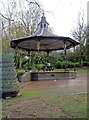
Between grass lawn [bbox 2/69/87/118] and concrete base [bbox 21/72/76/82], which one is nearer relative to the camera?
grass lawn [bbox 2/69/87/118]

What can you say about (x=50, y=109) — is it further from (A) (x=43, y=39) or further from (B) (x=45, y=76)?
(A) (x=43, y=39)

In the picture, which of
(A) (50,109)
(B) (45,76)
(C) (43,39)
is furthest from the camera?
(C) (43,39)

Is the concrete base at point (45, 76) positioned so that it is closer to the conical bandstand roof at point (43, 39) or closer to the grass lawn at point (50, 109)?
the conical bandstand roof at point (43, 39)

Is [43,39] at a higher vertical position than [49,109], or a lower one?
higher

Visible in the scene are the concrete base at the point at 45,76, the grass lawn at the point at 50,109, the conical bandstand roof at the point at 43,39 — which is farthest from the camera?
the concrete base at the point at 45,76

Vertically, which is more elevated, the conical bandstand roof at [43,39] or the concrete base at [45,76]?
the conical bandstand roof at [43,39]

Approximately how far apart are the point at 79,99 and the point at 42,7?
337cm

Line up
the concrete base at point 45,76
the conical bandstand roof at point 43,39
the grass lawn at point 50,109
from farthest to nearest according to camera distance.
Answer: the concrete base at point 45,76 → the conical bandstand roof at point 43,39 → the grass lawn at point 50,109

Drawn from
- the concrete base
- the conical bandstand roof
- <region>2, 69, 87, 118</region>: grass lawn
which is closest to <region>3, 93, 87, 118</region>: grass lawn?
<region>2, 69, 87, 118</region>: grass lawn

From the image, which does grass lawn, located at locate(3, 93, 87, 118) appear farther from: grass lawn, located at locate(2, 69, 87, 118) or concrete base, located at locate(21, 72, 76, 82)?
concrete base, located at locate(21, 72, 76, 82)


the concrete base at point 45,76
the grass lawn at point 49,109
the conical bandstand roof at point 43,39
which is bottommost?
the grass lawn at point 49,109

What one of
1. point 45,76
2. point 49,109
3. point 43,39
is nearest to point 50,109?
point 49,109

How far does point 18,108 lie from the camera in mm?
6629

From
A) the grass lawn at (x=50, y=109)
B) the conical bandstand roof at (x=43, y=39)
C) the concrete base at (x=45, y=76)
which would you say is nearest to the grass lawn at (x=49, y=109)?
the grass lawn at (x=50, y=109)
